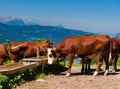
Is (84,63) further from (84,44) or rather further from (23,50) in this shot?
(23,50)

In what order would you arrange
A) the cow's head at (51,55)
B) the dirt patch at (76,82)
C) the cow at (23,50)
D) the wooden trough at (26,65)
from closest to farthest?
the dirt patch at (76,82)
the wooden trough at (26,65)
the cow's head at (51,55)
the cow at (23,50)

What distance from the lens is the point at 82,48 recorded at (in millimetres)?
21547

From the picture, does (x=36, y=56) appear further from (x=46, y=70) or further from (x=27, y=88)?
(x=27, y=88)

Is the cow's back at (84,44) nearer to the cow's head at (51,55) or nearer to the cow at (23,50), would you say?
the cow's head at (51,55)

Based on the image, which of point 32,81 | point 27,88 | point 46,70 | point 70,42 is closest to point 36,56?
point 46,70

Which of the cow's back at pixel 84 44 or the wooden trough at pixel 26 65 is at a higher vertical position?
Answer: the cow's back at pixel 84 44

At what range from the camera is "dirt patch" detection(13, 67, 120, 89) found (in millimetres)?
17734

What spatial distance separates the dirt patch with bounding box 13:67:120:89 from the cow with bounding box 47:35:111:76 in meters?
0.74

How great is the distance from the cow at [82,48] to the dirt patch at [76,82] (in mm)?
736

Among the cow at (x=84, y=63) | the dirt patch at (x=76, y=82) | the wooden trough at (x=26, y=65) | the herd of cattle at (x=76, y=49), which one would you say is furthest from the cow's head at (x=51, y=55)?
the cow at (x=84, y=63)

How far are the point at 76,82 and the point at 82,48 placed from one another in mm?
2989

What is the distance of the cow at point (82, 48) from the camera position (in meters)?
21.3

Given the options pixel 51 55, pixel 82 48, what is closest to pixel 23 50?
pixel 51 55

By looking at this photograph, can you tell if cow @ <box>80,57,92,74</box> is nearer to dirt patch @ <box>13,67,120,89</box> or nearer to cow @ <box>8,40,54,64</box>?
dirt patch @ <box>13,67,120,89</box>
